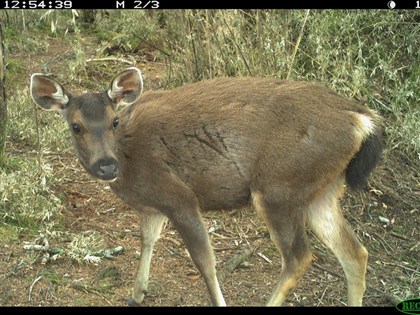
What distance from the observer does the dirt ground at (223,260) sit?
7059mm

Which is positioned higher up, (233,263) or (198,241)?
(198,241)

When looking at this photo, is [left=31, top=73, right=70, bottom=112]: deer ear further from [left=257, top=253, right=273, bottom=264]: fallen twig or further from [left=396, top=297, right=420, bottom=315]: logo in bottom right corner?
[left=396, top=297, right=420, bottom=315]: logo in bottom right corner

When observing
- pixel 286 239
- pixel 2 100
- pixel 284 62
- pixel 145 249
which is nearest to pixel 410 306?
pixel 286 239

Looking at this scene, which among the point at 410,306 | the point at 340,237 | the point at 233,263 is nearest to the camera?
the point at 340,237

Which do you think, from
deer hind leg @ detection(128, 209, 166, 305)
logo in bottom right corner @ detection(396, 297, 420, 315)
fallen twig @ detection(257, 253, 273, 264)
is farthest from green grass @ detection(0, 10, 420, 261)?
logo in bottom right corner @ detection(396, 297, 420, 315)

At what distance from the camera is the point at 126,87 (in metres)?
6.91

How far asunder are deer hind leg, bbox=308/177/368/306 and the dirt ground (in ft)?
1.58

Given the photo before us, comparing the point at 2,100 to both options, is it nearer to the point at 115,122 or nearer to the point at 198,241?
the point at 115,122

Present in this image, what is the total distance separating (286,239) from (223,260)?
1.37 m

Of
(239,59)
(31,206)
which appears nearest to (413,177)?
(239,59)

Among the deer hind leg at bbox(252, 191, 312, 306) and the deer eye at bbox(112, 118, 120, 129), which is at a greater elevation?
the deer eye at bbox(112, 118, 120, 129)

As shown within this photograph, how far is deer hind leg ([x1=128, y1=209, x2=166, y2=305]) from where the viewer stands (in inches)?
276

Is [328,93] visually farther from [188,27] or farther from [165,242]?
[188,27]

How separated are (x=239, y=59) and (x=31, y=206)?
2.76 meters
